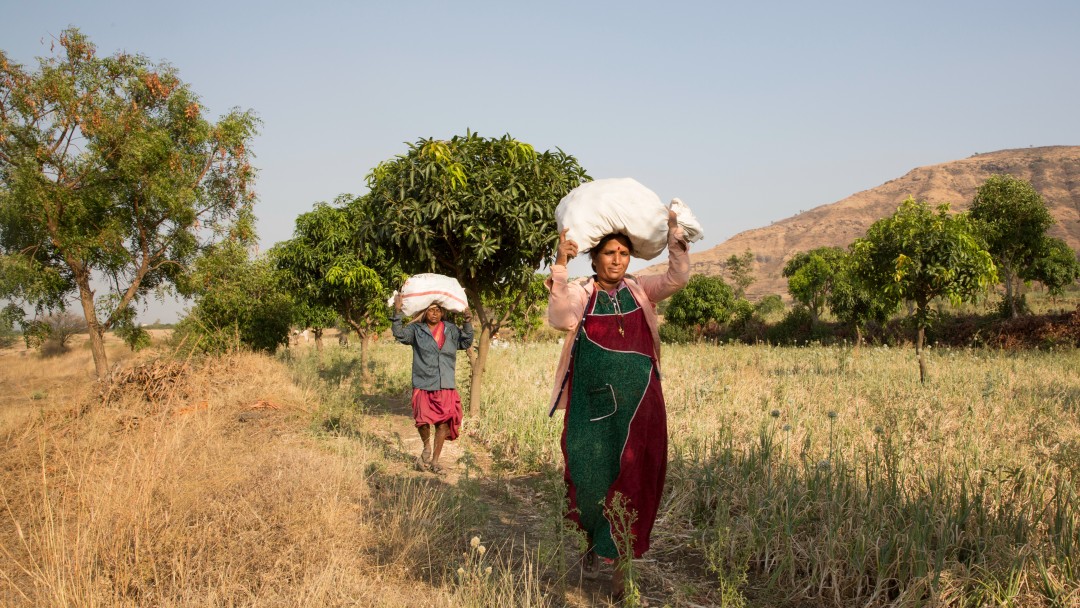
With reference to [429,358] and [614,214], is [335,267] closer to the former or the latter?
[429,358]

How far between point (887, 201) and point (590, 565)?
154 m

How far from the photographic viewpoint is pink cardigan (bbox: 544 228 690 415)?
341 cm

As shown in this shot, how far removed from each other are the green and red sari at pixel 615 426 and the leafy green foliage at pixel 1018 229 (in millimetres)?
28777

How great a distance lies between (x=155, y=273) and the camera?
67.4 ft

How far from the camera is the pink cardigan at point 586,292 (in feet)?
11.2

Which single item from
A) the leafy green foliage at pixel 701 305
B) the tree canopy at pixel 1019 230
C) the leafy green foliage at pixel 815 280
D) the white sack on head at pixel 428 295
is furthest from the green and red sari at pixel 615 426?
the leafy green foliage at pixel 701 305

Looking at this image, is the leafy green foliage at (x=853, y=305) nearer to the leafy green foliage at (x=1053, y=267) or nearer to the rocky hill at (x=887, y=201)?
the leafy green foliage at (x=1053, y=267)

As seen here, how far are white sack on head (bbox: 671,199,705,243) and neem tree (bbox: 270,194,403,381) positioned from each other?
13.8 m

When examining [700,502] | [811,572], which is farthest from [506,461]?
[811,572]

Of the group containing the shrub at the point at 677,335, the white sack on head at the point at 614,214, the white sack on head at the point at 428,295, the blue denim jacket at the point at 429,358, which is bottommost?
the shrub at the point at 677,335

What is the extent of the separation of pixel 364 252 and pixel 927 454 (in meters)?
6.85

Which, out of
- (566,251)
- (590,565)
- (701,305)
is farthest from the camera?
(701,305)

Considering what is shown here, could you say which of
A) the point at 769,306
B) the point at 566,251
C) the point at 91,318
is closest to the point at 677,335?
the point at 769,306

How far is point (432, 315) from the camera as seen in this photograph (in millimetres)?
6789
